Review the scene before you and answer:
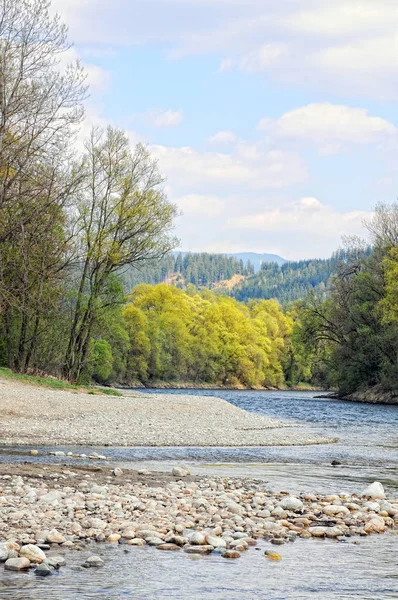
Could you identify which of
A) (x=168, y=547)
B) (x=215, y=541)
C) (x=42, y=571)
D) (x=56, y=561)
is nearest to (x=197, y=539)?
(x=215, y=541)

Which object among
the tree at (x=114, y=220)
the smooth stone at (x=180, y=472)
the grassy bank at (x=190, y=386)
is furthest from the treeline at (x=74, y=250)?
the grassy bank at (x=190, y=386)

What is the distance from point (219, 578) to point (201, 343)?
110 meters

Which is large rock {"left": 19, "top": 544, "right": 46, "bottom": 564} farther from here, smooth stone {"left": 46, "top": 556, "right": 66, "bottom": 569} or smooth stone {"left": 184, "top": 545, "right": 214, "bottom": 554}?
smooth stone {"left": 184, "top": 545, "right": 214, "bottom": 554}

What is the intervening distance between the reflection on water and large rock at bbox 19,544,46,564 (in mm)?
357

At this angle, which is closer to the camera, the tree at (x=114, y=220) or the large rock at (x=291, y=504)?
the large rock at (x=291, y=504)

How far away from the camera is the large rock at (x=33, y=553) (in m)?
9.13

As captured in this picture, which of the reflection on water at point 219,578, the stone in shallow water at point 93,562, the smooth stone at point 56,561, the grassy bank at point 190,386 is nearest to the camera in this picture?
the reflection on water at point 219,578

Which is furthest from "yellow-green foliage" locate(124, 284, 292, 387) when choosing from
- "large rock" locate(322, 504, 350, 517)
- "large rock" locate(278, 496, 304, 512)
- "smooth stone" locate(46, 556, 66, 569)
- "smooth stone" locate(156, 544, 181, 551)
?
"smooth stone" locate(46, 556, 66, 569)

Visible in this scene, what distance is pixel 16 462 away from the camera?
1742 cm

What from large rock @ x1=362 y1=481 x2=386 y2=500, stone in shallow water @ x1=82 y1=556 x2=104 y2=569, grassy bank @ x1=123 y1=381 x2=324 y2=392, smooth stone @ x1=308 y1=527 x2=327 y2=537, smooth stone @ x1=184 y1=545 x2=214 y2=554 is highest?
large rock @ x1=362 y1=481 x2=386 y2=500

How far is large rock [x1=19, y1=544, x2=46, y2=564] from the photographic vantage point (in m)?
9.13

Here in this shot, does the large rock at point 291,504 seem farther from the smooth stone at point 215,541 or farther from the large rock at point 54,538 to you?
the large rock at point 54,538

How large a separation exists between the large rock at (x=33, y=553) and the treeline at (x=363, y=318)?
2197 inches

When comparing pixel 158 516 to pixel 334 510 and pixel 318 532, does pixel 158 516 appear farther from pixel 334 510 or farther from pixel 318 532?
pixel 334 510
